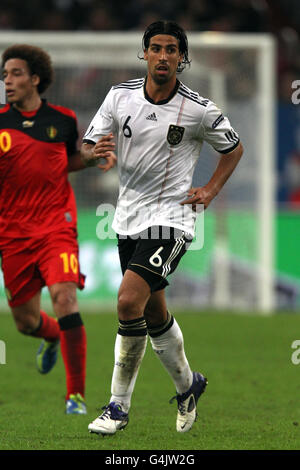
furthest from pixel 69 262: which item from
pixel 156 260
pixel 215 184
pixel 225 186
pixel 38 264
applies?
pixel 225 186

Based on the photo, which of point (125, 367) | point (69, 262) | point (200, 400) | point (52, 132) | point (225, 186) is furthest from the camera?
point (225, 186)

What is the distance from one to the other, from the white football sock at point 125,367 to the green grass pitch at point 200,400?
212mm

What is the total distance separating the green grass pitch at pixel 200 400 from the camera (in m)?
5.60

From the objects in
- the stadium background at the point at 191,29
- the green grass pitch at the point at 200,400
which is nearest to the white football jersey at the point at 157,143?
the green grass pitch at the point at 200,400

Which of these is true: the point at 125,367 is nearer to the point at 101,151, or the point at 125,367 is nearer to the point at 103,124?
the point at 101,151

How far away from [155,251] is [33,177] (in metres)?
1.60

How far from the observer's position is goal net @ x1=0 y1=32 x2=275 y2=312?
13484mm

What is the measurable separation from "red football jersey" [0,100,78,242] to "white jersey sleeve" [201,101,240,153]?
1451 millimetres

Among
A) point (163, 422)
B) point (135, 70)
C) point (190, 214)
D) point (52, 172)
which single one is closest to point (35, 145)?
point (52, 172)

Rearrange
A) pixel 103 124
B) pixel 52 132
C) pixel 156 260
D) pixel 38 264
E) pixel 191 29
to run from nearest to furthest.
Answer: pixel 156 260 → pixel 103 124 → pixel 38 264 → pixel 52 132 → pixel 191 29

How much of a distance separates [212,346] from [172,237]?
4660 mm

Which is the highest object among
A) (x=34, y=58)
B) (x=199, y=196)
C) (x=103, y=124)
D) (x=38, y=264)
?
(x=34, y=58)

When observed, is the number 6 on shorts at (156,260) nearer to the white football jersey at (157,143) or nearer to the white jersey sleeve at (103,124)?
the white football jersey at (157,143)

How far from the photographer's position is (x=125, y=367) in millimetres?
5887
